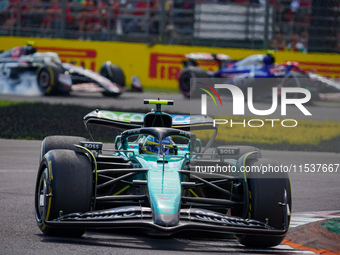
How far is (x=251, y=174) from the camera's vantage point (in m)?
6.28

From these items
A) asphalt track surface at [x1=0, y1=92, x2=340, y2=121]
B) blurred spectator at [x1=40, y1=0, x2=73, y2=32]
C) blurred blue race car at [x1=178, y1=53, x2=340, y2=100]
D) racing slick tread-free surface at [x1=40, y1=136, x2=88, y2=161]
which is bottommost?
asphalt track surface at [x1=0, y1=92, x2=340, y2=121]

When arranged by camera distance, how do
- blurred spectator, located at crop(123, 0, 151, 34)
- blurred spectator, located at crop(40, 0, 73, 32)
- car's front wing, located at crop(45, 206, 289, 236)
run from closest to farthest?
car's front wing, located at crop(45, 206, 289, 236) < blurred spectator, located at crop(123, 0, 151, 34) < blurred spectator, located at crop(40, 0, 73, 32)

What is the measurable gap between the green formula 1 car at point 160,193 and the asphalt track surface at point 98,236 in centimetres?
15

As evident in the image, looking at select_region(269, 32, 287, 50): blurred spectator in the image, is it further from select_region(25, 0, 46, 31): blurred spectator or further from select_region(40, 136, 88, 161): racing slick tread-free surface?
select_region(40, 136, 88, 161): racing slick tread-free surface

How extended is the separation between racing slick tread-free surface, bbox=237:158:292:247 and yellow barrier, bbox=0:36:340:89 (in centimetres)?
1572

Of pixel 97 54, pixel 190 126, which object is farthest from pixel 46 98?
pixel 190 126

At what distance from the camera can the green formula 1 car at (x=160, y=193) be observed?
18.5 feet

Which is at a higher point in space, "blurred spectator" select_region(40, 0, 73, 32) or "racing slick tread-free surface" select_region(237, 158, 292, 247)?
"blurred spectator" select_region(40, 0, 73, 32)

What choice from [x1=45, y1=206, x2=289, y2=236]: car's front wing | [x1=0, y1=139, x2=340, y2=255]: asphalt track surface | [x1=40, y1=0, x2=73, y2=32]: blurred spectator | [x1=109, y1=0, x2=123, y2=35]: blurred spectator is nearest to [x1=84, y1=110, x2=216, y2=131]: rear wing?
[x1=0, y1=139, x2=340, y2=255]: asphalt track surface

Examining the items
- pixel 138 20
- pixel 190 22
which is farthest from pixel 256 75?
pixel 138 20

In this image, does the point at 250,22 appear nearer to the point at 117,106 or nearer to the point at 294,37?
the point at 294,37

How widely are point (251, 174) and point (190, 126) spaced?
1.86 m

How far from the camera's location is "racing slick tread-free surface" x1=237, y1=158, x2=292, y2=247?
20.0 feet

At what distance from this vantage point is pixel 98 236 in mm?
6191
